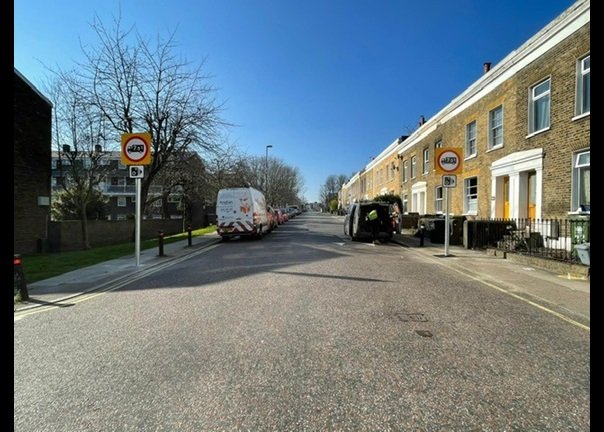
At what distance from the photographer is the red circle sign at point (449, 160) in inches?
535

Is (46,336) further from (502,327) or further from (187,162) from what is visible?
(187,162)

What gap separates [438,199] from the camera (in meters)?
25.3

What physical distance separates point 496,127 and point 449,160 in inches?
240

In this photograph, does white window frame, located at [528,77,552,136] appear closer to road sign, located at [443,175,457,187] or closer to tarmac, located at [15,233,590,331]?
road sign, located at [443,175,457,187]

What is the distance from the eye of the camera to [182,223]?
35.7 metres

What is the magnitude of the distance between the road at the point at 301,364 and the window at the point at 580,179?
7250 mm

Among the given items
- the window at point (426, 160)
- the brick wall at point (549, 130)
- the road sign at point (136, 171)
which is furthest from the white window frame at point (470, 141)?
the road sign at point (136, 171)

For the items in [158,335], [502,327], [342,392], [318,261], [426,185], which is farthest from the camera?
[426,185]

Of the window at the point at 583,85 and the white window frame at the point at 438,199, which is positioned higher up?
the window at the point at 583,85

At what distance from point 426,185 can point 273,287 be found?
22.7 metres

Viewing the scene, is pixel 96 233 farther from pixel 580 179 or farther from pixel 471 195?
pixel 580 179

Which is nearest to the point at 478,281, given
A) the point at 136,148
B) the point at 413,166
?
the point at 136,148

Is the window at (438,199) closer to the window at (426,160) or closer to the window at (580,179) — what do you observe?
A: the window at (426,160)

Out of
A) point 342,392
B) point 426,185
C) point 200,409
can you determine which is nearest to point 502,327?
point 342,392
